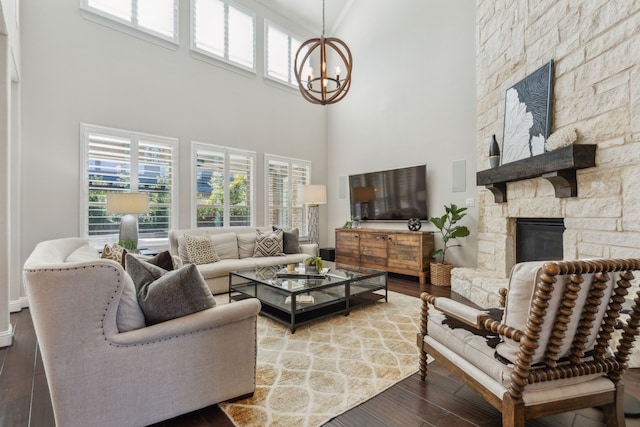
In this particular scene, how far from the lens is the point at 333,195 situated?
7.12m

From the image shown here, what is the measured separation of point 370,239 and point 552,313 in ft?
14.1

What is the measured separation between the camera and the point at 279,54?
6516mm

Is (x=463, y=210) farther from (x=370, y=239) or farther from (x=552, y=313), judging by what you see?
(x=552, y=313)

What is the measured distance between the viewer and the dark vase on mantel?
3740mm

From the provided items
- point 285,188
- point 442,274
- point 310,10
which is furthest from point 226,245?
point 310,10

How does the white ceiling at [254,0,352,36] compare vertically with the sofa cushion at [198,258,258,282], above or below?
above

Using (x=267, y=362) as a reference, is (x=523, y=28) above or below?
above

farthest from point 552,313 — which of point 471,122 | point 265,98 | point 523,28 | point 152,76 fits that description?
point 265,98

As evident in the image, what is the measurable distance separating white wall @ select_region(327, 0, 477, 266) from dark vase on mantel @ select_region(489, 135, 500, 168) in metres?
0.85

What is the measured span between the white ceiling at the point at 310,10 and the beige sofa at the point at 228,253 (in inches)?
181

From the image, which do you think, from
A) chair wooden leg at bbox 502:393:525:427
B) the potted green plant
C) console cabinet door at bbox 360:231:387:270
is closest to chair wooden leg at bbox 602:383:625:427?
chair wooden leg at bbox 502:393:525:427

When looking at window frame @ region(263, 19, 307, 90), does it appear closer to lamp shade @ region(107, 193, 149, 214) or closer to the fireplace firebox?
lamp shade @ region(107, 193, 149, 214)

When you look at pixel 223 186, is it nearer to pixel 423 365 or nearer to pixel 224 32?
pixel 224 32

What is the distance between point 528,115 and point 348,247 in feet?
11.8
